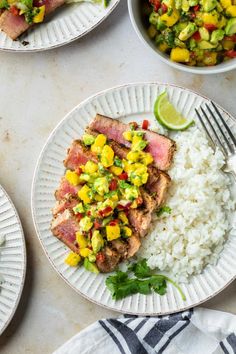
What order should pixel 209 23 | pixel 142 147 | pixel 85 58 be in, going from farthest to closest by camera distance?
1. pixel 85 58
2. pixel 142 147
3. pixel 209 23

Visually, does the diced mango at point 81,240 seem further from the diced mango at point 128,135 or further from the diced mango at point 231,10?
Answer: the diced mango at point 231,10

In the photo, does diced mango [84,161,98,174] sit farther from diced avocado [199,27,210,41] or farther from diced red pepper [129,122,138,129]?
diced avocado [199,27,210,41]

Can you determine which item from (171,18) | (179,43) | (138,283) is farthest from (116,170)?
(171,18)

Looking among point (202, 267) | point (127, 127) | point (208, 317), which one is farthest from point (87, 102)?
point (208, 317)

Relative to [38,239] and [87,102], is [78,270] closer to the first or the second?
[38,239]

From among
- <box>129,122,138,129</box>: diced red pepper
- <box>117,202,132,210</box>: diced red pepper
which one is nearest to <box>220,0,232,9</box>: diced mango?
<box>129,122,138,129</box>: diced red pepper

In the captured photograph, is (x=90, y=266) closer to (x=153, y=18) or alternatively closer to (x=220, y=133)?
(x=220, y=133)
